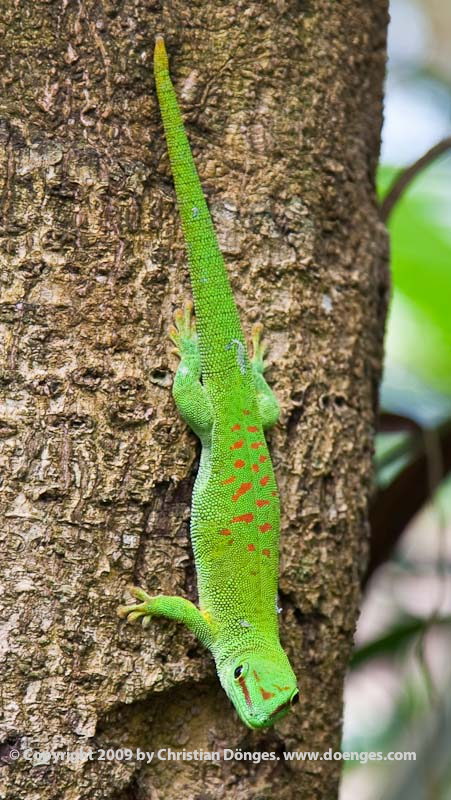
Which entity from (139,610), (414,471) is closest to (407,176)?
(414,471)

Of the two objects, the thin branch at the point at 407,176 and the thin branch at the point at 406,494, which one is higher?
the thin branch at the point at 407,176

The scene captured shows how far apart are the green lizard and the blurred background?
985mm

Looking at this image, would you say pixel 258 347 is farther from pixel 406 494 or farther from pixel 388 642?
pixel 388 642

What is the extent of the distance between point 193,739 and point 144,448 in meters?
0.80

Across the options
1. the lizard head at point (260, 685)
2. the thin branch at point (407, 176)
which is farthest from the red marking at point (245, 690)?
the thin branch at point (407, 176)

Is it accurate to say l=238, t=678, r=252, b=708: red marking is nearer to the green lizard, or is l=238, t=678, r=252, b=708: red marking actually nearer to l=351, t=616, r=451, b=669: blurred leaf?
the green lizard

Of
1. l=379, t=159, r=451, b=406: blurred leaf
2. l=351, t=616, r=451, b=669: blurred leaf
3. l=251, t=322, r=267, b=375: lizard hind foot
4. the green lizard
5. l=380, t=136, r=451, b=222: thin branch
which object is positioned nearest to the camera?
the green lizard

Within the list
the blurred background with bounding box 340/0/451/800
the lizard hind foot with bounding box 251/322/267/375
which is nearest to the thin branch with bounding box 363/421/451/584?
the blurred background with bounding box 340/0/451/800

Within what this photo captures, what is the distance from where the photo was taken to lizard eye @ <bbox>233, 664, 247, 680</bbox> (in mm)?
2029

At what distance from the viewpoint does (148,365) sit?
2156 mm

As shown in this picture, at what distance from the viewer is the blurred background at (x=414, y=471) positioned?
3.24 meters

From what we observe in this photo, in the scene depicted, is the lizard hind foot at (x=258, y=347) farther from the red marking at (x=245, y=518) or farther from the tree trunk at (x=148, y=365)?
the red marking at (x=245, y=518)

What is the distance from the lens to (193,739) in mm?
2174

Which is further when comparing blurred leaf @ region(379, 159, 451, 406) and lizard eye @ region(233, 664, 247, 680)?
blurred leaf @ region(379, 159, 451, 406)
